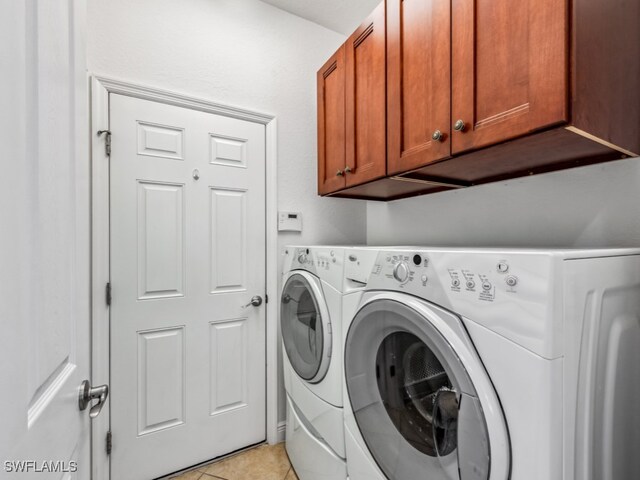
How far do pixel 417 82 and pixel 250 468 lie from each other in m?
2.07

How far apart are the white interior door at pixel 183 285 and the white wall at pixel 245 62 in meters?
0.16

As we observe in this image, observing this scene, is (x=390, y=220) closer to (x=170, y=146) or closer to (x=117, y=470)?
(x=170, y=146)

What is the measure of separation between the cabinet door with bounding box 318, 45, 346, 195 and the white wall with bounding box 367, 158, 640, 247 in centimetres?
52

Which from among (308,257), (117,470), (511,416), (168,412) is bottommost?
(117,470)

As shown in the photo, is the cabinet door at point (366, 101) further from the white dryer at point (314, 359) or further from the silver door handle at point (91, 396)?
the silver door handle at point (91, 396)

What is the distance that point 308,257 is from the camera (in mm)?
1382

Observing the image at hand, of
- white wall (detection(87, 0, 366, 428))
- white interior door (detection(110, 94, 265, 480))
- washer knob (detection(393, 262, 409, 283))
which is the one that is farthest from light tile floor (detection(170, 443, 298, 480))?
washer knob (detection(393, 262, 409, 283))

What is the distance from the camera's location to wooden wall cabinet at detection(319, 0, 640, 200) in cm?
Result: 70

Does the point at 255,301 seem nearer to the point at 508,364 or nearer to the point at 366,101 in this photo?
the point at 366,101

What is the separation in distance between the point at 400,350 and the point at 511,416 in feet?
1.14

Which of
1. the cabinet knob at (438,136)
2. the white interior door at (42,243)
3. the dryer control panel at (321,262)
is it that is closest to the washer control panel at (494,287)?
the dryer control panel at (321,262)

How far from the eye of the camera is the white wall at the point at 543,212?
37.9 inches

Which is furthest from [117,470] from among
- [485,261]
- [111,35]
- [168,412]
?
[111,35]

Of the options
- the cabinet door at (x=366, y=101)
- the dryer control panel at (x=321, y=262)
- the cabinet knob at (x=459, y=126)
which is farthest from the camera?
the cabinet door at (x=366, y=101)
